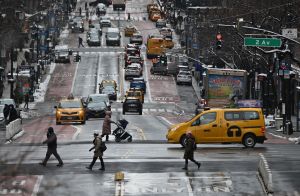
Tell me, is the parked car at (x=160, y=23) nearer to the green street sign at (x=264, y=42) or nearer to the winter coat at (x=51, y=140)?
the green street sign at (x=264, y=42)

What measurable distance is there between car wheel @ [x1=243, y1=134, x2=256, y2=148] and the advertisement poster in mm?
27418

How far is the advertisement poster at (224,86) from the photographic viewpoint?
72.3m

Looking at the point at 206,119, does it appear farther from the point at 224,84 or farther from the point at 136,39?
the point at 136,39

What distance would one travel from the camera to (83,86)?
113m

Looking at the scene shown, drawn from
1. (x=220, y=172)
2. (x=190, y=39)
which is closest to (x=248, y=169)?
(x=220, y=172)

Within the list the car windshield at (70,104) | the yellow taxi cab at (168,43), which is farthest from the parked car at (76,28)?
the car windshield at (70,104)

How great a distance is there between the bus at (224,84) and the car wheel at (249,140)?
27136 millimetres

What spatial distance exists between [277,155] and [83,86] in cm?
7236

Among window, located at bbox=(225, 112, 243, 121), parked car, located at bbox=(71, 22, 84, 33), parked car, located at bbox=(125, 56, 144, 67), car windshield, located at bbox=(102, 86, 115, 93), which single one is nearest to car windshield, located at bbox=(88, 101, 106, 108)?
window, located at bbox=(225, 112, 243, 121)

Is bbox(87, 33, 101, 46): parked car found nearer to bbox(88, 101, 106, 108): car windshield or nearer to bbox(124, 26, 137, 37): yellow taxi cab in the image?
bbox(124, 26, 137, 37): yellow taxi cab

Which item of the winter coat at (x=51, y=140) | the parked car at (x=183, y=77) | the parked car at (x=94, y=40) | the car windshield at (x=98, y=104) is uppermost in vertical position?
the winter coat at (x=51, y=140)

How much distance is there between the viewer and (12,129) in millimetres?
52375

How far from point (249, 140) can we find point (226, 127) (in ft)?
3.66

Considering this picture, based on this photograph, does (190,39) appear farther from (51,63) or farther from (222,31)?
(222,31)
